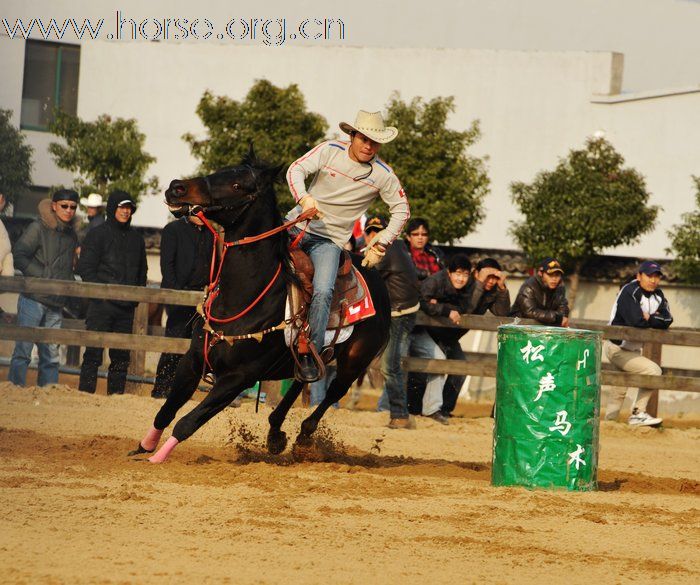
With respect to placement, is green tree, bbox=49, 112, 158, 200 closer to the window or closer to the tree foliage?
the window

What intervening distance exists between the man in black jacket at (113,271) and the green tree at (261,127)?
742 inches

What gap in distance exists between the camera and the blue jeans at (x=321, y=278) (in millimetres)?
8930

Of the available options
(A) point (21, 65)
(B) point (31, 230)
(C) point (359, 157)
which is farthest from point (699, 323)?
(A) point (21, 65)

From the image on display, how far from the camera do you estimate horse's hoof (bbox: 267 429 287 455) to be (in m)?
9.62

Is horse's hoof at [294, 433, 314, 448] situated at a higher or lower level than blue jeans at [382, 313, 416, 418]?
lower

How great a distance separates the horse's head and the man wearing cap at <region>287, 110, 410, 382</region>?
434 mm

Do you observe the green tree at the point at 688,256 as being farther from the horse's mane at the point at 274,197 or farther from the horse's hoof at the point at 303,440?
the horse's mane at the point at 274,197

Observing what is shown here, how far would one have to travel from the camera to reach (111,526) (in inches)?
245

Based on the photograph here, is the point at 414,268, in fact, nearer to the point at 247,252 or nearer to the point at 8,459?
the point at 247,252

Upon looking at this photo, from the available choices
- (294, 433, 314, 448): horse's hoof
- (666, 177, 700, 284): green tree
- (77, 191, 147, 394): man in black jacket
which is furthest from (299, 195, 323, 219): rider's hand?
(666, 177, 700, 284): green tree

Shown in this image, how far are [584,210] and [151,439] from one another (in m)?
22.9

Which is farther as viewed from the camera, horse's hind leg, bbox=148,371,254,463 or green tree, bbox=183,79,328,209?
green tree, bbox=183,79,328,209

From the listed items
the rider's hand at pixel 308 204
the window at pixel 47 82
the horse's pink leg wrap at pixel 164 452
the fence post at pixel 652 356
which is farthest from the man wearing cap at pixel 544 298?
the window at pixel 47 82

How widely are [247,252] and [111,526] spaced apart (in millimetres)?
2695
